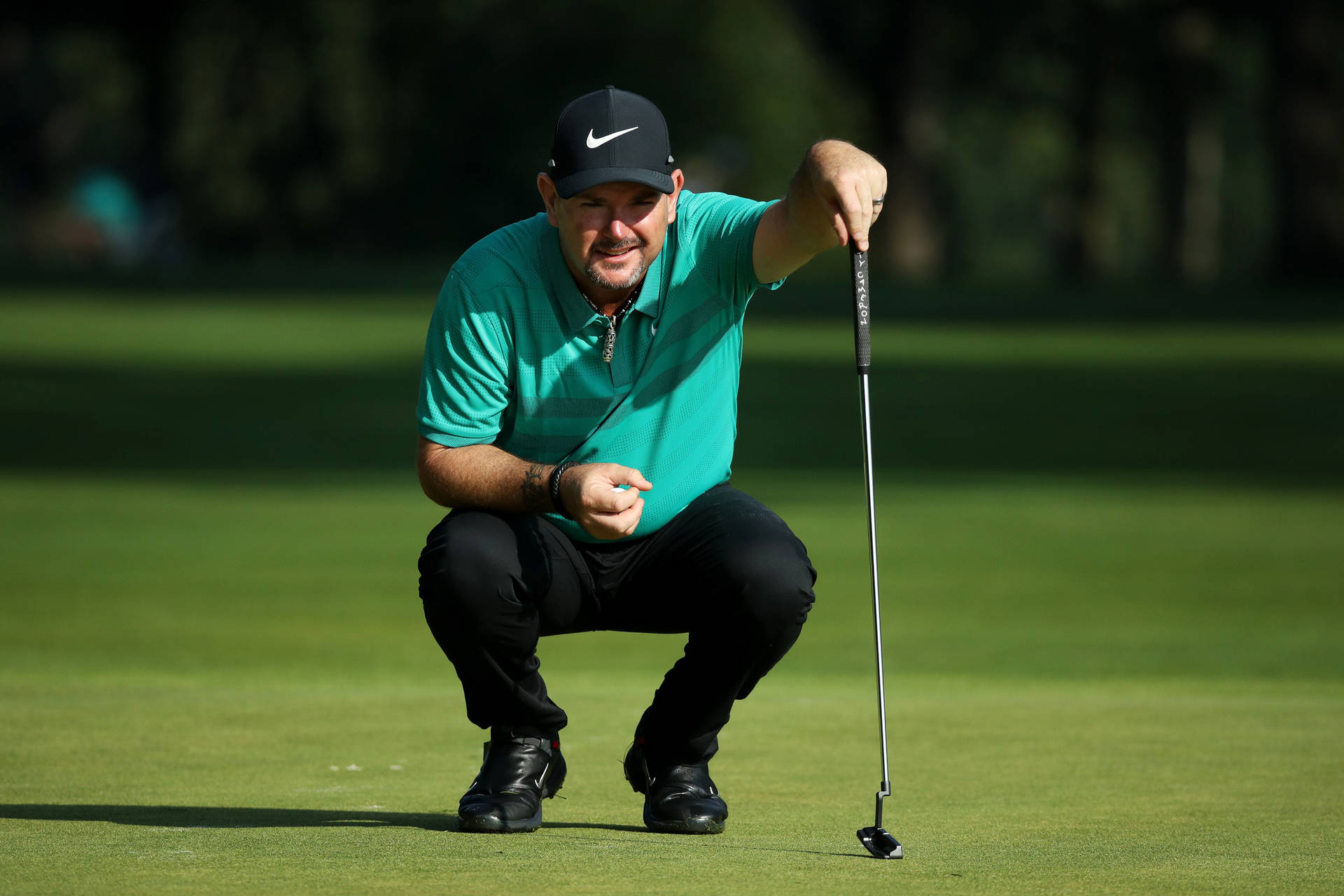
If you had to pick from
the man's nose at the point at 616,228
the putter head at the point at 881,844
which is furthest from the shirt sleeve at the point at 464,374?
the putter head at the point at 881,844

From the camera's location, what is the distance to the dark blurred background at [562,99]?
4000 centimetres

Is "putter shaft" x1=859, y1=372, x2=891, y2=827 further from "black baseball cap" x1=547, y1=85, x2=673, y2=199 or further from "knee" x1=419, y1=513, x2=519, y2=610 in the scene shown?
"knee" x1=419, y1=513, x2=519, y2=610

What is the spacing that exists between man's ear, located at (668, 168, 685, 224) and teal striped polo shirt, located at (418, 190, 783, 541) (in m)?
0.07

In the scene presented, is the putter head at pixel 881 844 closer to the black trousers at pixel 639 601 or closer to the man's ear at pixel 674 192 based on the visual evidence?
the black trousers at pixel 639 601

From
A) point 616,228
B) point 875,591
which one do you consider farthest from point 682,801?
point 616,228

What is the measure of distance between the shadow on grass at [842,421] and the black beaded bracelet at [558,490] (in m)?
11.3

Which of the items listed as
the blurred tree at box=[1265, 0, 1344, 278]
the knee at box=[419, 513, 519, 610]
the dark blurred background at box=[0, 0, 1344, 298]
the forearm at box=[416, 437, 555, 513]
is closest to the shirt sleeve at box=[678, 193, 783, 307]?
the forearm at box=[416, 437, 555, 513]

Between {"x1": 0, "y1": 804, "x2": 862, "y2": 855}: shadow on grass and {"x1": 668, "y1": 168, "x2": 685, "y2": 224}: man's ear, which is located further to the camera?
{"x1": 668, "y1": 168, "x2": 685, "y2": 224}: man's ear

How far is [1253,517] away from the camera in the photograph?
1330 centimetres

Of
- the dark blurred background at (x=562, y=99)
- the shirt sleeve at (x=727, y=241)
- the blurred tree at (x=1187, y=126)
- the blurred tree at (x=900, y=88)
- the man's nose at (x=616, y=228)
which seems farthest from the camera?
the blurred tree at (x=900, y=88)

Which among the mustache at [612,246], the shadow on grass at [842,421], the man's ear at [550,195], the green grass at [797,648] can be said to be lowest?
the green grass at [797,648]

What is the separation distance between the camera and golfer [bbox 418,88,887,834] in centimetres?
421

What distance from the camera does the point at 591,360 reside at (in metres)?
4.37

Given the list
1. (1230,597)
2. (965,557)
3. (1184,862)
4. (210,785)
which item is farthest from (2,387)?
(1184,862)
